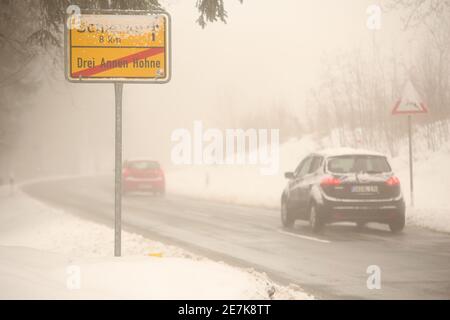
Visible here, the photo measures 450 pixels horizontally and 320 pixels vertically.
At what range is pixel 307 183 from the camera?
53.1ft

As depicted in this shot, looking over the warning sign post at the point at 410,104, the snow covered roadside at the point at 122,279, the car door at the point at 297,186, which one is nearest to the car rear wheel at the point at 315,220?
the car door at the point at 297,186

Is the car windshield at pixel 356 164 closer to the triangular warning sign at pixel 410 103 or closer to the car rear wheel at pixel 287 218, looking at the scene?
the car rear wheel at pixel 287 218

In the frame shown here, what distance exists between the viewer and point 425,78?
2745 cm

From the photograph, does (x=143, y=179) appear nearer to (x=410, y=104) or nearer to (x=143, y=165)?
(x=143, y=165)

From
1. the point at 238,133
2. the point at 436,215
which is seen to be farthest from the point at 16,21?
the point at 238,133

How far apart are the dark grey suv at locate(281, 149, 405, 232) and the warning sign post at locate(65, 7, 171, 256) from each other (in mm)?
7487

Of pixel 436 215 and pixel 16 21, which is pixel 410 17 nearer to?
pixel 436 215

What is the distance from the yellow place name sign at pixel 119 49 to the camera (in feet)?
27.6

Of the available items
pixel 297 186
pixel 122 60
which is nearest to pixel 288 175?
pixel 297 186

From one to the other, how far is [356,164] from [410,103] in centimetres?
355

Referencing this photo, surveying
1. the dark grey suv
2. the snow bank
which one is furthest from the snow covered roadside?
the snow bank

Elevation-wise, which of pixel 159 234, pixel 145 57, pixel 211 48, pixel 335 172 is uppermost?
pixel 211 48

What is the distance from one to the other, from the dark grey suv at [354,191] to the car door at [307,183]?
48 mm
